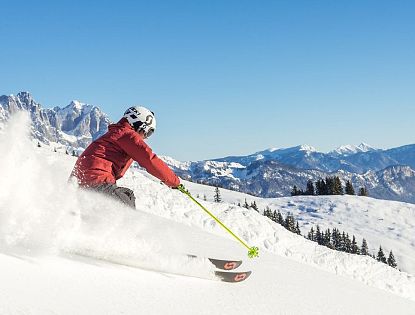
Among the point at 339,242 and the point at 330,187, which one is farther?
the point at 330,187

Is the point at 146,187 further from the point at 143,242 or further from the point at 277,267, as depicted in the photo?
the point at 143,242

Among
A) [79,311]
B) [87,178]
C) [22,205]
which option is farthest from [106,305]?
[87,178]

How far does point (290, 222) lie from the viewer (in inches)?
3642

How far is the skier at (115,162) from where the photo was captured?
21.1ft

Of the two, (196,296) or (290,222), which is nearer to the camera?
(196,296)

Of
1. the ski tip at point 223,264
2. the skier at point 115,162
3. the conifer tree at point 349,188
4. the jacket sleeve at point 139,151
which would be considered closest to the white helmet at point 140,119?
the skier at point 115,162

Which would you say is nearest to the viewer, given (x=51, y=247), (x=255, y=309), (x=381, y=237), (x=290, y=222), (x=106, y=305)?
(x=106, y=305)

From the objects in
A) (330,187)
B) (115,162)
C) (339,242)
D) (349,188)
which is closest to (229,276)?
(115,162)

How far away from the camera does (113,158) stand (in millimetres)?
6660

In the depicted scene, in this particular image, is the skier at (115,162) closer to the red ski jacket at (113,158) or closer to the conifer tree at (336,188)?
the red ski jacket at (113,158)

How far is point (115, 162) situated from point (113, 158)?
8 cm

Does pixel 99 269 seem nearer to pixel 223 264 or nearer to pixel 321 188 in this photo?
pixel 223 264

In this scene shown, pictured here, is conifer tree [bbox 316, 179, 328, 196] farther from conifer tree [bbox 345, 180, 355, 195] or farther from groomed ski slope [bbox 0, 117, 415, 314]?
groomed ski slope [bbox 0, 117, 415, 314]

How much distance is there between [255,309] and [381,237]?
123 meters
